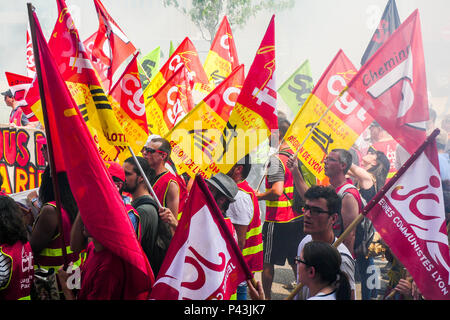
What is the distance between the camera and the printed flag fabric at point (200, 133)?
4949mm

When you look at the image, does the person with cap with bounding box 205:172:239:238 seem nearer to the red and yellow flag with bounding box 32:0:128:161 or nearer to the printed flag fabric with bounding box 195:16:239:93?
the red and yellow flag with bounding box 32:0:128:161

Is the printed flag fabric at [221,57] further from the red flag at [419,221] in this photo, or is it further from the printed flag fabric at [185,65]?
the red flag at [419,221]

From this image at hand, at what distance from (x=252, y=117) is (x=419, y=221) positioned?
6.24 feet

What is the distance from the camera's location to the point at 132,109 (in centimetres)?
480

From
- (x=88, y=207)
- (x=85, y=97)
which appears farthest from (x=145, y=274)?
(x=85, y=97)

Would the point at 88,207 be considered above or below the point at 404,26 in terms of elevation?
below

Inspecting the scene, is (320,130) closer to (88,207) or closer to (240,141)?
(240,141)

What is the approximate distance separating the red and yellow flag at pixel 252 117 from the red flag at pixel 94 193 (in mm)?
1724

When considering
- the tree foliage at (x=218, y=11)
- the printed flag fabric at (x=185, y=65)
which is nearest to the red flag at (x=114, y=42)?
the printed flag fabric at (x=185, y=65)

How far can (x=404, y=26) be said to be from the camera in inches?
169

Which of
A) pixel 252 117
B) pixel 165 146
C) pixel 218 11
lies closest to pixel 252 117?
pixel 252 117

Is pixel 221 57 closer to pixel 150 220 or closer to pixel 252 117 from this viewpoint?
pixel 252 117

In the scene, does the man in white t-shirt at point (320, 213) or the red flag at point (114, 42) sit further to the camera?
the red flag at point (114, 42)

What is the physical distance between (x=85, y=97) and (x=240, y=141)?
1.36 m
